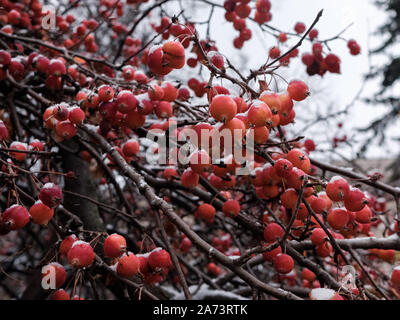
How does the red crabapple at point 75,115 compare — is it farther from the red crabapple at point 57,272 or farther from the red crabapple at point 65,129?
the red crabapple at point 57,272

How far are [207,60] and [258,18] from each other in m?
1.92

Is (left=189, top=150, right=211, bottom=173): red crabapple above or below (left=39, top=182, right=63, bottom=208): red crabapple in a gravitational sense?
above

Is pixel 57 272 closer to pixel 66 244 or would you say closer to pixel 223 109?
pixel 66 244

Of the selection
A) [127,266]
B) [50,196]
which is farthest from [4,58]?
[127,266]

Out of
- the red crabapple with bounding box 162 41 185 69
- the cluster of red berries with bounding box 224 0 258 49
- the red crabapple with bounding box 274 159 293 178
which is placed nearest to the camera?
the red crabapple with bounding box 162 41 185 69

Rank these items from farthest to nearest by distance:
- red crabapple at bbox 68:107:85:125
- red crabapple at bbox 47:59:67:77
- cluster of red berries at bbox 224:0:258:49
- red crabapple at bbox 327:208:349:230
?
cluster of red berries at bbox 224:0:258:49 → red crabapple at bbox 47:59:67:77 → red crabapple at bbox 68:107:85:125 → red crabapple at bbox 327:208:349:230

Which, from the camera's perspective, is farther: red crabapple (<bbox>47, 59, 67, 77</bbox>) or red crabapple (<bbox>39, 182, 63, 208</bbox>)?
red crabapple (<bbox>47, 59, 67, 77</bbox>)

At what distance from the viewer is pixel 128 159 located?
2.25 metres

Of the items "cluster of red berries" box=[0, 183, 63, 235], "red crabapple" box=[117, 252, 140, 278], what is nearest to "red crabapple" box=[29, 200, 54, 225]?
"cluster of red berries" box=[0, 183, 63, 235]

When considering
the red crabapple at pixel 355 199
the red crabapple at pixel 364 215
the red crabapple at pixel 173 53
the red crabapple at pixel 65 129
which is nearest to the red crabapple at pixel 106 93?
the red crabapple at pixel 65 129

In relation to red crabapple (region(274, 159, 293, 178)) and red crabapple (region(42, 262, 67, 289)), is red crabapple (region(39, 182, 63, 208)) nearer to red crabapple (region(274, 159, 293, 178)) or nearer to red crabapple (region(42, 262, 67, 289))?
red crabapple (region(42, 262, 67, 289))

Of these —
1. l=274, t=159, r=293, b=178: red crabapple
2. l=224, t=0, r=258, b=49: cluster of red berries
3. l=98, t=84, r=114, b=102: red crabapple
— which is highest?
l=224, t=0, r=258, b=49: cluster of red berries
